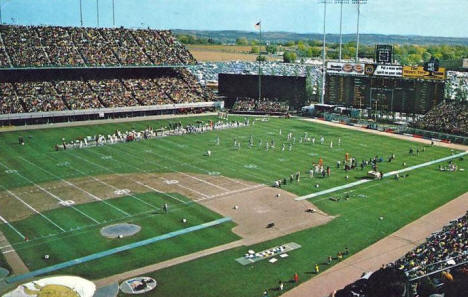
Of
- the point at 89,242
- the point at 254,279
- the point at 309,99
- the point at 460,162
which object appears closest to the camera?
the point at 254,279

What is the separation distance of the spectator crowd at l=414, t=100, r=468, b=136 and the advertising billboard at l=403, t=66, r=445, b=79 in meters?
3.96

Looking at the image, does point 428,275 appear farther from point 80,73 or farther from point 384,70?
point 80,73

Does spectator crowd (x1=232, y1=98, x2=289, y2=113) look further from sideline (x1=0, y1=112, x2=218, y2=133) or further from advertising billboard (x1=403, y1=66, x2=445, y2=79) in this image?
advertising billboard (x1=403, y1=66, x2=445, y2=79)

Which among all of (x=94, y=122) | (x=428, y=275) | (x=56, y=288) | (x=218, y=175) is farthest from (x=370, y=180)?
(x=94, y=122)

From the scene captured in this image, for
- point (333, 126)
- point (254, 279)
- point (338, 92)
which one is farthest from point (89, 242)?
point (338, 92)

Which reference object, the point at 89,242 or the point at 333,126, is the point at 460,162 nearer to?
the point at 333,126

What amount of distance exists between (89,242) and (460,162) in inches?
1513

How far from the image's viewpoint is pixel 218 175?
45.1 m

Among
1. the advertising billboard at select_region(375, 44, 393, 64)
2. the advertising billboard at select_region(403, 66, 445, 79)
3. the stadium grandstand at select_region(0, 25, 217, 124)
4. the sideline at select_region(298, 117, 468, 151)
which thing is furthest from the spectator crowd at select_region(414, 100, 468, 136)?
the stadium grandstand at select_region(0, 25, 217, 124)

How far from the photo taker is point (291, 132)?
65.9 m

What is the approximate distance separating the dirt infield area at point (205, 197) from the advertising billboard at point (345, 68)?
38.8 meters

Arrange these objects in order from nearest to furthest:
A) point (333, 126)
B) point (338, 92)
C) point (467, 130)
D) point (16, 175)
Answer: point (16, 175) → point (467, 130) → point (333, 126) → point (338, 92)

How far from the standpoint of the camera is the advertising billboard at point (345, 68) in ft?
247

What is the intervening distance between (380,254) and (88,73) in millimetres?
61577
